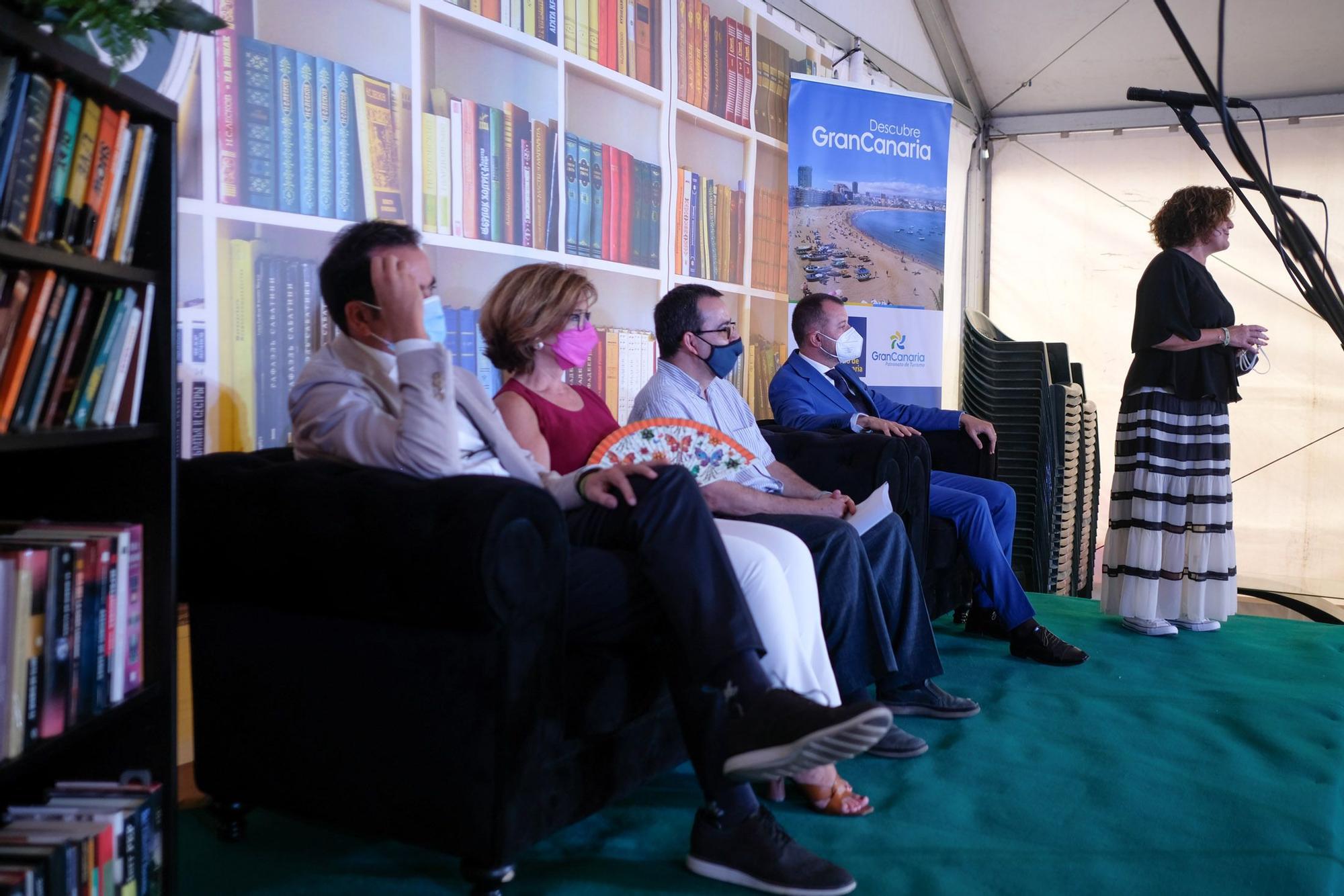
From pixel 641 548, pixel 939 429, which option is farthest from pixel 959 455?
pixel 641 548

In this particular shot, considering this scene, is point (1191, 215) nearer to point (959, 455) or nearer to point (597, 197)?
point (959, 455)

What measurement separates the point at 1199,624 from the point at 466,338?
8.33 ft

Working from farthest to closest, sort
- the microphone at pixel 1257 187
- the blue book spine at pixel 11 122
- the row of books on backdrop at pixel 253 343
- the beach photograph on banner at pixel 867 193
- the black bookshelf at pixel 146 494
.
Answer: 1. the beach photograph on banner at pixel 867 193
2. the row of books on backdrop at pixel 253 343
3. the black bookshelf at pixel 146 494
4. the microphone at pixel 1257 187
5. the blue book spine at pixel 11 122

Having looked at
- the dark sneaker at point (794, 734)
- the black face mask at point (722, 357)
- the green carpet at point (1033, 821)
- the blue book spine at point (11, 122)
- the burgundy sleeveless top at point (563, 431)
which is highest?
the blue book spine at point (11, 122)

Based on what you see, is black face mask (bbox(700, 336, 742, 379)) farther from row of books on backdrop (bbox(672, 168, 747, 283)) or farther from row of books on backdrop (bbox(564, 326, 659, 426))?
row of books on backdrop (bbox(672, 168, 747, 283))

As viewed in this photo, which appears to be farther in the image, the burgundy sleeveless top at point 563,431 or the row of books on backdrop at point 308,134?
the burgundy sleeveless top at point 563,431

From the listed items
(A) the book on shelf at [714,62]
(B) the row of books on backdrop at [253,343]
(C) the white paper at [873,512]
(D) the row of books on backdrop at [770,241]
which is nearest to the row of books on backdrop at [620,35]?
(A) the book on shelf at [714,62]

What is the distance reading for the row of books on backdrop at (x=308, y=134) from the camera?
206cm

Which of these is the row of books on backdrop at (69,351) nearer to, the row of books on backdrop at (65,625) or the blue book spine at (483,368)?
the row of books on backdrop at (65,625)

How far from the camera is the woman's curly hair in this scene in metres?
3.42

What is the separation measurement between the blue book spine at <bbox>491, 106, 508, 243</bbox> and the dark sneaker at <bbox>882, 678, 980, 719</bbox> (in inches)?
60.4

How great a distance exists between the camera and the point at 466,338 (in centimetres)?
270

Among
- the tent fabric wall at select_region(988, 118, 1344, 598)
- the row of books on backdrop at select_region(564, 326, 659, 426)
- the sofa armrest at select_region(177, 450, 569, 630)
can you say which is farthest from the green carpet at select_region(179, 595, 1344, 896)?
the tent fabric wall at select_region(988, 118, 1344, 598)

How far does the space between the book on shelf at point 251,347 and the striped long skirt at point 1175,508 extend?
2.55 meters
